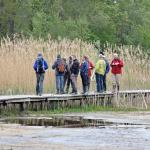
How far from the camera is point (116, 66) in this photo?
28500mm

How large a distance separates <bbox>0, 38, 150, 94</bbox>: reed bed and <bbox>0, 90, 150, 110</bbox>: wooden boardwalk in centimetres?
122

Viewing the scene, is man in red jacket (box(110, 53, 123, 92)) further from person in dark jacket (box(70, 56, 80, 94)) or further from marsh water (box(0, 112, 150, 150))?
marsh water (box(0, 112, 150, 150))

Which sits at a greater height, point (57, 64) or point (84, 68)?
point (57, 64)

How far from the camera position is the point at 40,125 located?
21.2 m

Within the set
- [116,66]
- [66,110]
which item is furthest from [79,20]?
[66,110]

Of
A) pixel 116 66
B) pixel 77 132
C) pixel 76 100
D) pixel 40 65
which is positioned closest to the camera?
pixel 77 132

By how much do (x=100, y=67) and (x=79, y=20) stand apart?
1952cm

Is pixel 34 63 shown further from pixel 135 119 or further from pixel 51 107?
pixel 135 119

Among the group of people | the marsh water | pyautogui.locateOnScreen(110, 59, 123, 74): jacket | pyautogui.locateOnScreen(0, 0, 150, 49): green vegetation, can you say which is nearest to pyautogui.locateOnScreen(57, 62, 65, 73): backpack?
the group of people

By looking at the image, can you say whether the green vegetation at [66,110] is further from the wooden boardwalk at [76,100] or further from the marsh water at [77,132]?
the marsh water at [77,132]

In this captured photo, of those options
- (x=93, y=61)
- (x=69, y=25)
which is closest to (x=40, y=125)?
(x=93, y=61)

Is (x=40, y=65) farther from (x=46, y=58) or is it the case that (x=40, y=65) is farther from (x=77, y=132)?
(x=77, y=132)

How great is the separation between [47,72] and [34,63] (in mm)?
1932

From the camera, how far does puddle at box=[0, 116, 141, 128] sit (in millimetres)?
21500
